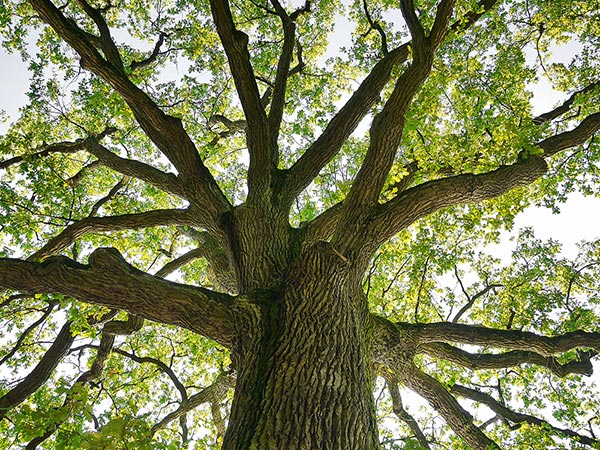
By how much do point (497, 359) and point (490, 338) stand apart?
2.85ft

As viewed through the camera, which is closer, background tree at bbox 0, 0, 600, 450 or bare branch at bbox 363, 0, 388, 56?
background tree at bbox 0, 0, 600, 450

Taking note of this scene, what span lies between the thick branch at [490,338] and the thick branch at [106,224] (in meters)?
3.82

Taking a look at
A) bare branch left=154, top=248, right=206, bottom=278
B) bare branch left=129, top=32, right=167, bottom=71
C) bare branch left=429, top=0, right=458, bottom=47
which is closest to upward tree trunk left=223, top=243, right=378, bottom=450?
bare branch left=429, top=0, right=458, bottom=47

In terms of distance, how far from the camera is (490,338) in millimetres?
5523

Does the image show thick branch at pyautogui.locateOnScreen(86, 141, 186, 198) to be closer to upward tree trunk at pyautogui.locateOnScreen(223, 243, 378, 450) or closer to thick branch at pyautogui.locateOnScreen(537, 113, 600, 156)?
upward tree trunk at pyautogui.locateOnScreen(223, 243, 378, 450)

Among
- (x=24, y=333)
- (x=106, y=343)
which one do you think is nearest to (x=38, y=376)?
(x=106, y=343)

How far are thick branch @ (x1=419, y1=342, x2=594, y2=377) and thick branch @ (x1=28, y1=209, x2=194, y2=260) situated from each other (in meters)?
4.16

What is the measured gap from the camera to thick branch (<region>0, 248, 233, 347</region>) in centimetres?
390

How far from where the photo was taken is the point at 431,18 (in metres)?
7.55

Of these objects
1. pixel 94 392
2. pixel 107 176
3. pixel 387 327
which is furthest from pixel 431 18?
pixel 94 392

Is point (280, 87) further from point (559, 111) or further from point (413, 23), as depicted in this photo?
point (559, 111)

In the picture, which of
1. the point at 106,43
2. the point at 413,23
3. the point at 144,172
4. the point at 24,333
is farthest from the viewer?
the point at 24,333

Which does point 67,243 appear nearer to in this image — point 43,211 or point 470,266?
point 43,211

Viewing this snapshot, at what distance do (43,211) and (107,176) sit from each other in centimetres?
242
